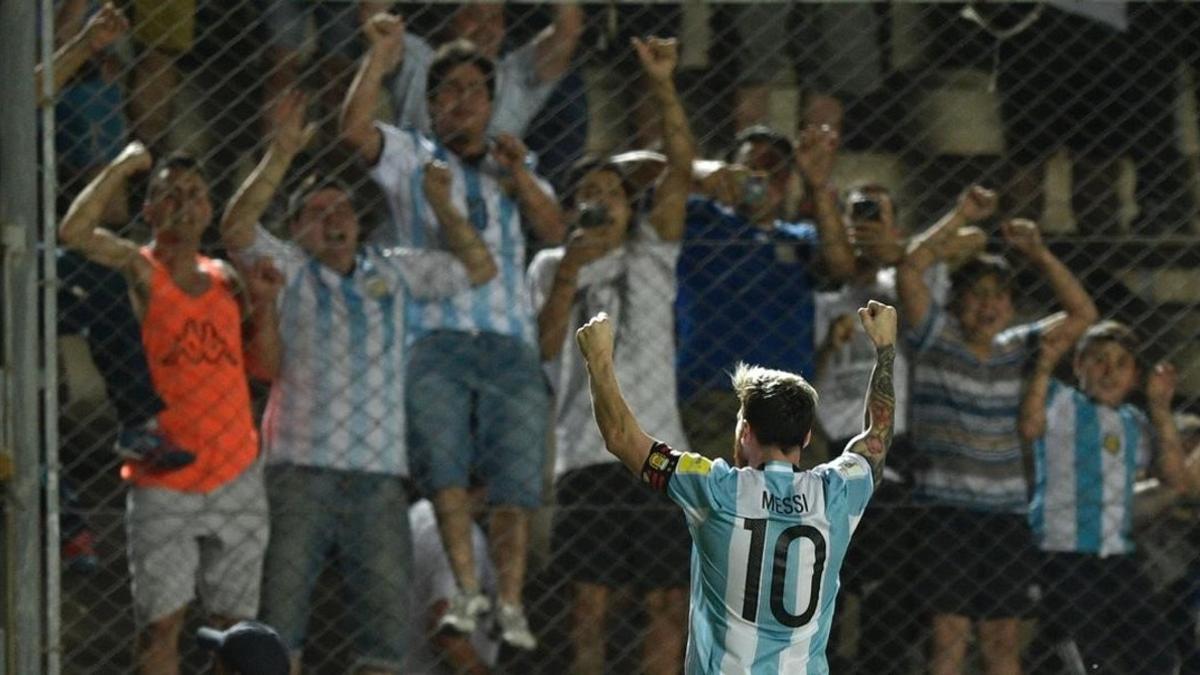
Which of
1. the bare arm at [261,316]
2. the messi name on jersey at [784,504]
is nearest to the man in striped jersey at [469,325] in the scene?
the bare arm at [261,316]

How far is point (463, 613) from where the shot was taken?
626 cm

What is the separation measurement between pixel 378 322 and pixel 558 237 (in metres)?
0.60

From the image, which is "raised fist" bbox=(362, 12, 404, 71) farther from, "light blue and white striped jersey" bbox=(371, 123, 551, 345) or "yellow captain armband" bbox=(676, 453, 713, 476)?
"yellow captain armband" bbox=(676, 453, 713, 476)

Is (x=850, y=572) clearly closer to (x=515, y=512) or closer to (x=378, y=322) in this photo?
(x=515, y=512)

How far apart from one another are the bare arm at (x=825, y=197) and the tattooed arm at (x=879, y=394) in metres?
1.90

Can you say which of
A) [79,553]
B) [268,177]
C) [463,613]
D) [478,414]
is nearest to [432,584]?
[463,613]

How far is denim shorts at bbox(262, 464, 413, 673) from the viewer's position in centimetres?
611

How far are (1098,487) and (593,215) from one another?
1806 mm

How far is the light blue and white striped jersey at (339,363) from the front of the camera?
245 inches

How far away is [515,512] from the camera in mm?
6336

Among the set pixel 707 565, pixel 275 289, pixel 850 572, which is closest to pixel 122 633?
pixel 275 289

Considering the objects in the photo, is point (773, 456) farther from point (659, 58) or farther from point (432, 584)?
point (432, 584)

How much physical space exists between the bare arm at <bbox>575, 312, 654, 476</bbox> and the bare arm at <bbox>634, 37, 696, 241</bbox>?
2160 mm

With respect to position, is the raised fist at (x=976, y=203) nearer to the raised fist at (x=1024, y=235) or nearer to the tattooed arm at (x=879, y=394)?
the raised fist at (x=1024, y=235)
